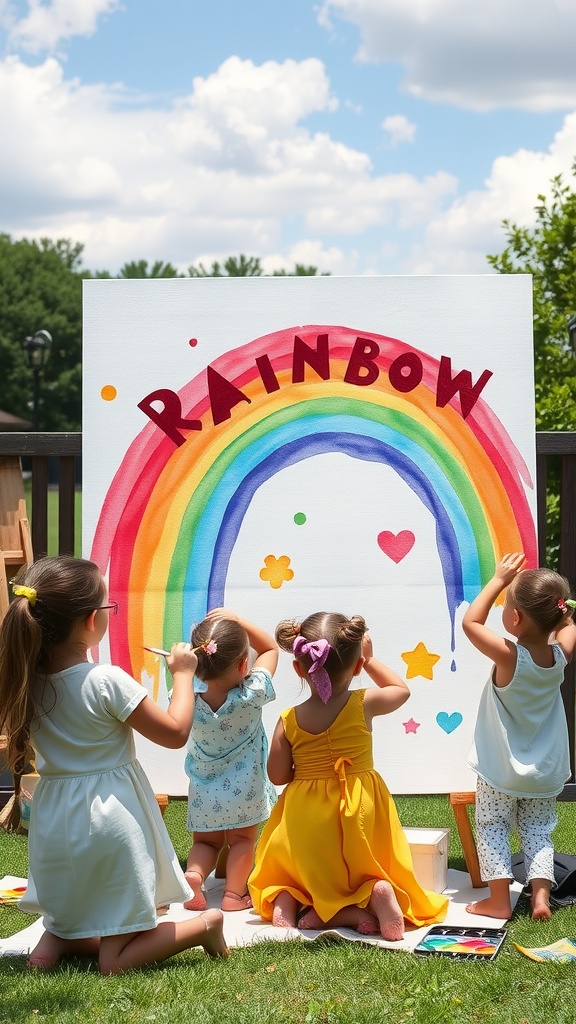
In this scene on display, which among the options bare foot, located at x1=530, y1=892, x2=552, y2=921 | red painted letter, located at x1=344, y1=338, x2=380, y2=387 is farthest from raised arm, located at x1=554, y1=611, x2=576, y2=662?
red painted letter, located at x1=344, y1=338, x2=380, y2=387

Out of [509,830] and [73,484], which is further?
[73,484]

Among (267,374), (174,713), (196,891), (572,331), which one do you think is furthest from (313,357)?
(572,331)

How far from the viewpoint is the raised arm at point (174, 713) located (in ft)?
9.26

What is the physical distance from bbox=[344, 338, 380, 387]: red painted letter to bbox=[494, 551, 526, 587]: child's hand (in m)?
0.77

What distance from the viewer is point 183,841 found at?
4.13 meters

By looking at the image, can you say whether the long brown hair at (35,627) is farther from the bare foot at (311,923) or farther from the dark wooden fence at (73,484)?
the dark wooden fence at (73,484)

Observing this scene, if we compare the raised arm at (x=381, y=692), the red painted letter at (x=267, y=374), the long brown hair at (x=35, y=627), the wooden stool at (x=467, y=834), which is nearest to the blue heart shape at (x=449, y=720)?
the wooden stool at (x=467, y=834)

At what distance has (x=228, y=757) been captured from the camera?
354 cm

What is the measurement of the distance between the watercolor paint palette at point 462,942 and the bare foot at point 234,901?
64 centimetres

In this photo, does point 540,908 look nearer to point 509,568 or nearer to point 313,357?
point 509,568

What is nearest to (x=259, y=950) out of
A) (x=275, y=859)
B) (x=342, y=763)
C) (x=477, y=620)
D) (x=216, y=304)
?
(x=275, y=859)

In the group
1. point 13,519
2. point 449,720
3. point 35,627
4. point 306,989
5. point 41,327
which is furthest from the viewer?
point 41,327

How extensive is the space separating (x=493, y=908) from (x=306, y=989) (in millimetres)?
880

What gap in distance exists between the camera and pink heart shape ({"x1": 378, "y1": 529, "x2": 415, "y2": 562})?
379cm
